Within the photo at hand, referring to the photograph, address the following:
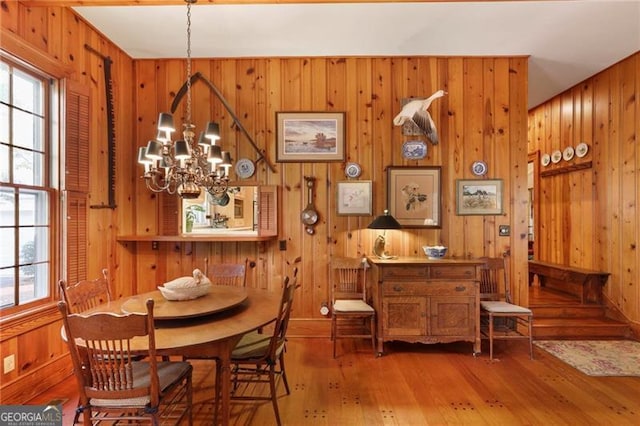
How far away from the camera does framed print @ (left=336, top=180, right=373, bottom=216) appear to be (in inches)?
145

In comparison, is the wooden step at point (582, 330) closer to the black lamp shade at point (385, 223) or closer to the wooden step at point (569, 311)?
the wooden step at point (569, 311)

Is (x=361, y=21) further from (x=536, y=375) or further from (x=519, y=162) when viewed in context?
(x=536, y=375)

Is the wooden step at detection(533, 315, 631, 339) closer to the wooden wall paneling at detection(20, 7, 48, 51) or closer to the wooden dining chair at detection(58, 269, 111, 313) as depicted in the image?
the wooden dining chair at detection(58, 269, 111, 313)

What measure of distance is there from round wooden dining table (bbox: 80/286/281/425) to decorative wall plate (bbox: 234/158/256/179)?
1619 mm

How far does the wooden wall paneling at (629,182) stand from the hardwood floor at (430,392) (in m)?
1.46

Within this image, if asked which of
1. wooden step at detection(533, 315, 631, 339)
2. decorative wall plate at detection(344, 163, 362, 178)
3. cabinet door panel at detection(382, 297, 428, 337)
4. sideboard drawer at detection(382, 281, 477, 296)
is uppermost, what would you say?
decorative wall plate at detection(344, 163, 362, 178)

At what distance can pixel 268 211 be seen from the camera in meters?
3.64

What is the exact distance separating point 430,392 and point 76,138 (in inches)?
145

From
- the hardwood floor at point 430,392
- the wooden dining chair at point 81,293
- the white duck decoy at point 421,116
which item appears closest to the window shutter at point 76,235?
the wooden dining chair at point 81,293

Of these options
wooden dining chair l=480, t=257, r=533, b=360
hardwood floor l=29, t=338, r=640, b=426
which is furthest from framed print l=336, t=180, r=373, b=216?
hardwood floor l=29, t=338, r=640, b=426

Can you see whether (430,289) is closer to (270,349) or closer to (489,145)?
(270,349)

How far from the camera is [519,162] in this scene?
3.71 meters

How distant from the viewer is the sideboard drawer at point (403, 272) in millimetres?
3148

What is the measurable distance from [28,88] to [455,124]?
406 centimetres
